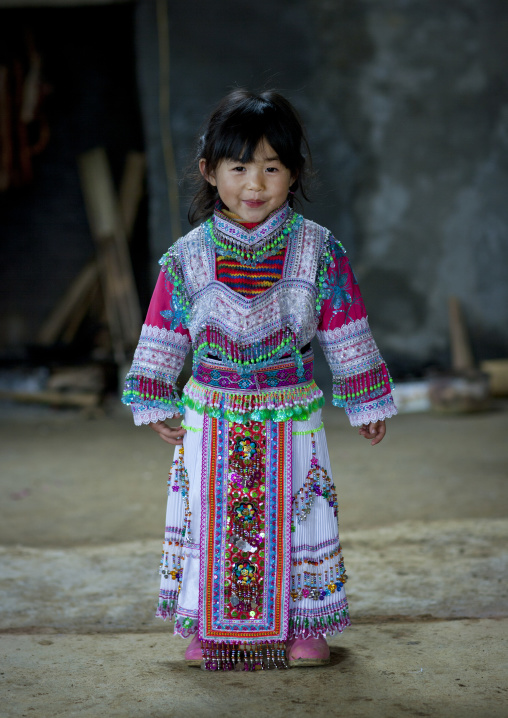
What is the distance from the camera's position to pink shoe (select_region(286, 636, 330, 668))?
92.0 inches

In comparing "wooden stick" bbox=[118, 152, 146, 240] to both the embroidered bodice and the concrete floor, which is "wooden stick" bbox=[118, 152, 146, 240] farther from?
the embroidered bodice

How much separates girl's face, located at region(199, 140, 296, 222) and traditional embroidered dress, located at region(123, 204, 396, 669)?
0.13 feet

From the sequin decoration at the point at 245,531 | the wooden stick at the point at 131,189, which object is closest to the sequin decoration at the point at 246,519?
the sequin decoration at the point at 245,531

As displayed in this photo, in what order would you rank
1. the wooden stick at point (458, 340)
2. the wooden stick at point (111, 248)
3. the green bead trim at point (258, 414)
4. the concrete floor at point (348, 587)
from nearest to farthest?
the concrete floor at point (348, 587) → the green bead trim at point (258, 414) → the wooden stick at point (458, 340) → the wooden stick at point (111, 248)

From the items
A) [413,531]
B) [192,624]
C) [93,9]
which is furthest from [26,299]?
[192,624]

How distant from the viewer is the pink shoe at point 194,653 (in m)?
2.36

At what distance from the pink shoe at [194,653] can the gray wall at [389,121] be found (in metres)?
4.39

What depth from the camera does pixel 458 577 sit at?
307 cm

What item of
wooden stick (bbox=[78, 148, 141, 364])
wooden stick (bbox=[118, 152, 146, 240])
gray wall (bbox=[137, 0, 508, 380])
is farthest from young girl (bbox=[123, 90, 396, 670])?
wooden stick (bbox=[118, 152, 146, 240])

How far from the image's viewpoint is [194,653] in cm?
237

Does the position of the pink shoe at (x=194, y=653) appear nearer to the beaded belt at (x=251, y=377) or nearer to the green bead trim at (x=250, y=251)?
the beaded belt at (x=251, y=377)

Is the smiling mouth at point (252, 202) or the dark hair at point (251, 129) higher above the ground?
the dark hair at point (251, 129)

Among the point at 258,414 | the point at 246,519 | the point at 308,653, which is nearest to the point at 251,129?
the point at 258,414

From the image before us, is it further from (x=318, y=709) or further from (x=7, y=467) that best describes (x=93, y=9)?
(x=318, y=709)
